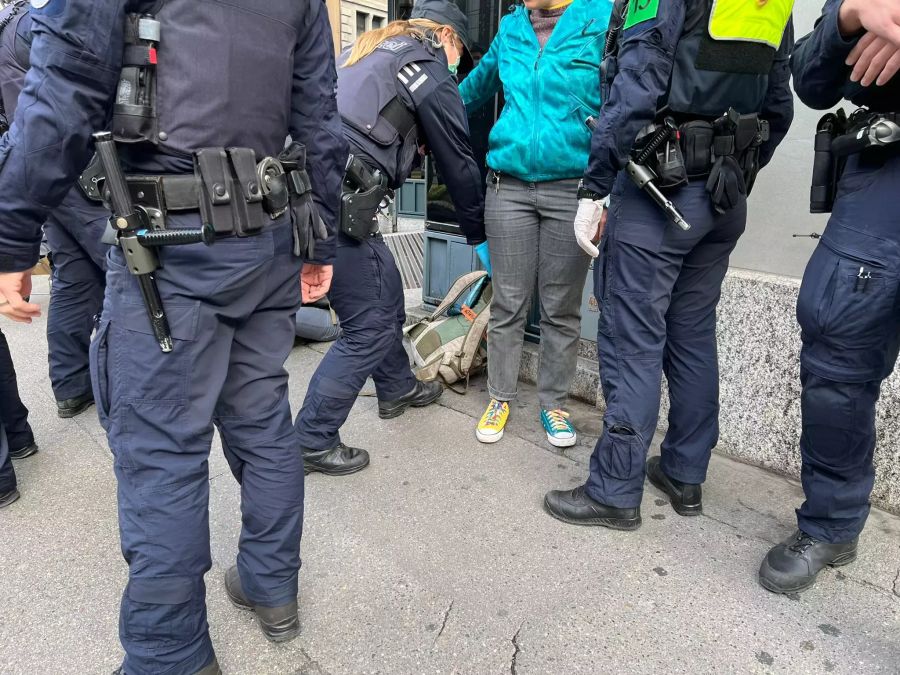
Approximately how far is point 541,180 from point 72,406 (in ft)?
8.80

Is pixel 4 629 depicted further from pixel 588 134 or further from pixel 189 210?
pixel 588 134

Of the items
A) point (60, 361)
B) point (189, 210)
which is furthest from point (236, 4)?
point (60, 361)

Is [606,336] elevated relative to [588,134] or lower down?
lower down

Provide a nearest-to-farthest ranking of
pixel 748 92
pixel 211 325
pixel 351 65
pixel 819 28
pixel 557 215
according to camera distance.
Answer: pixel 211 325 < pixel 819 28 < pixel 748 92 < pixel 351 65 < pixel 557 215

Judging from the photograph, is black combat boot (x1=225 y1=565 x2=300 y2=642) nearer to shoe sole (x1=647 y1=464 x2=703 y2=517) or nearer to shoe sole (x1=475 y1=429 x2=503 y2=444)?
shoe sole (x1=475 y1=429 x2=503 y2=444)

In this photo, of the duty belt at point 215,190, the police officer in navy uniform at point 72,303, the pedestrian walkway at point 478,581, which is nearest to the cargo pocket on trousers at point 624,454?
the pedestrian walkway at point 478,581

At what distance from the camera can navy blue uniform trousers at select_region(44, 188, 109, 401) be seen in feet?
10.3

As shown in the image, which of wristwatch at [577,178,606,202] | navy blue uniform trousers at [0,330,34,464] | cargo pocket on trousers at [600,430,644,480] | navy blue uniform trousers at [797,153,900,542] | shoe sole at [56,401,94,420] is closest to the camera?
navy blue uniform trousers at [797,153,900,542]

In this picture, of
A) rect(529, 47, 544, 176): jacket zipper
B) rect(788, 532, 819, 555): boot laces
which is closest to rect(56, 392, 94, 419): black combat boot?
rect(529, 47, 544, 176): jacket zipper

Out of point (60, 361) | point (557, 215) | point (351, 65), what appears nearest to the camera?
point (351, 65)

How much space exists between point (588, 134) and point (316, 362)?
229 centimetres

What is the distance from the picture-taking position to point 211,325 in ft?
4.91

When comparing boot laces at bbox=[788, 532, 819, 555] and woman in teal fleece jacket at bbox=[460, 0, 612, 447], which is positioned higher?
woman in teal fleece jacket at bbox=[460, 0, 612, 447]

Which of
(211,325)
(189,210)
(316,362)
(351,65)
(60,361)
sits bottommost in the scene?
(316,362)
